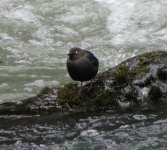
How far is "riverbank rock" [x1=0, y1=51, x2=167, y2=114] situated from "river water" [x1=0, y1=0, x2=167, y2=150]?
145mm

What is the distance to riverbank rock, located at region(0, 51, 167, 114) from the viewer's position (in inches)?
246

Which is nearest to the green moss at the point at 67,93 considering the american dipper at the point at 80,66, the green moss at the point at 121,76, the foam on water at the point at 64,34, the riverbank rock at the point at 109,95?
the riverbank rock at the point at 109,95

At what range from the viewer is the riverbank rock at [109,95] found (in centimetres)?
625

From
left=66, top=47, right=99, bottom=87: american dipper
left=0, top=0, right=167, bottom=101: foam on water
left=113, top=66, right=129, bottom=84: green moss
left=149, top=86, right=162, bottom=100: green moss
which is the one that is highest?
left=0, top=0, right=167, bottom=101: foam on water

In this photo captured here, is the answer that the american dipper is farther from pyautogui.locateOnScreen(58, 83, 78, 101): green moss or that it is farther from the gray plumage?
pyautogui.locateOnScreen(58, 83, 78, 101): green moss

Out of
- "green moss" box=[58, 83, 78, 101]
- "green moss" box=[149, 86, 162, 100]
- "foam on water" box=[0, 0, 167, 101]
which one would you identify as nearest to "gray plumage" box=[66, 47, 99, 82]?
"green moss" box=[58, 83, 78, 101]

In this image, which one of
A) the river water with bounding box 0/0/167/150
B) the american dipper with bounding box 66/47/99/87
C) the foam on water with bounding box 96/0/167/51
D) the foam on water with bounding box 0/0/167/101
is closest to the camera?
the river water with bounding box 0/0/167/150

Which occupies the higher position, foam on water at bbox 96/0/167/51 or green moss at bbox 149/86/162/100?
foam on water at bbox 96/0/167/51

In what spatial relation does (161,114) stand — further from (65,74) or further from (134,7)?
(134,7)

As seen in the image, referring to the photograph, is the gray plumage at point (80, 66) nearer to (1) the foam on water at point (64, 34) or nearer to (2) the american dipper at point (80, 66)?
(2) the american dipper at point (80, 66)

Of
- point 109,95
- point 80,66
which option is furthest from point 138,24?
point 109,95

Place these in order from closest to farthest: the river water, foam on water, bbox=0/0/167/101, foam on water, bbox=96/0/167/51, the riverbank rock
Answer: the river water, the riverbank rock, foam on water, bbox=0/0/167/101, foam on water, bbox=96/0/167/51

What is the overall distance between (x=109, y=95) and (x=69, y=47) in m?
5.20

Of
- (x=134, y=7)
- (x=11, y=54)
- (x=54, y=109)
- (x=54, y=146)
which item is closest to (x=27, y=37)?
(x=11, y=54)
